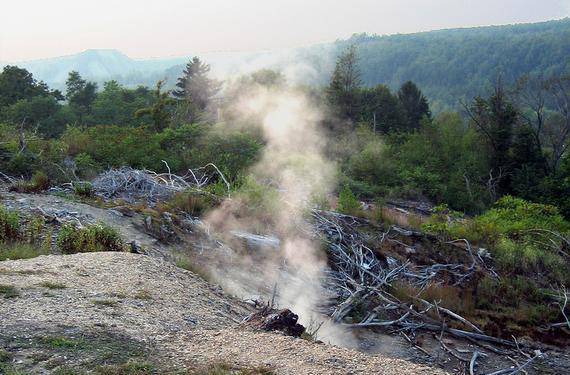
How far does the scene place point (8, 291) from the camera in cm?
405

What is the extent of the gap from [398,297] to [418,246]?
238 centimetres

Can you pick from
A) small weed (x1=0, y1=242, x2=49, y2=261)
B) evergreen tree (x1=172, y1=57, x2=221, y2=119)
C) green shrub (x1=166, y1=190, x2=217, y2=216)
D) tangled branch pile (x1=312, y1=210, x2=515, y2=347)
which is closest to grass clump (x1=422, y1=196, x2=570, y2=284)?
tangled branch pile (x1=312, y1=210, x2=515, y2=347)

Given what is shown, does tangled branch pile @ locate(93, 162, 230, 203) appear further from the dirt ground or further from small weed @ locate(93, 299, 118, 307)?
small weed @ locate(93, 299, 118, 307)

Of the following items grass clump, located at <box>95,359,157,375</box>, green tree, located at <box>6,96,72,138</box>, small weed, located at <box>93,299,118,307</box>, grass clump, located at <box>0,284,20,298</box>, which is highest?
green tree, located at <box>6,96,72,138</box>

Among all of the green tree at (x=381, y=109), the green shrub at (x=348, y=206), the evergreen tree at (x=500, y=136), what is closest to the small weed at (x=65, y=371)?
the green shrub at (x=348, y=206)

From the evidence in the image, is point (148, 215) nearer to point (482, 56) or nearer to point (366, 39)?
point (482, 56)

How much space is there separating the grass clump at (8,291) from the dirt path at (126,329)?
2 cm

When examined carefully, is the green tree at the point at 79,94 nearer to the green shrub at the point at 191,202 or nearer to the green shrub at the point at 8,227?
the green shrub at the point at 191,202

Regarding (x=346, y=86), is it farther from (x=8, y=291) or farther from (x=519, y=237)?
(x=8, y=291)

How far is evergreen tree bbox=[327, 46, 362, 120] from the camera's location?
2814 centimetres

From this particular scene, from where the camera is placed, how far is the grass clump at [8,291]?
3.98 m

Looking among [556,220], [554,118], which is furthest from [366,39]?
[556,220]

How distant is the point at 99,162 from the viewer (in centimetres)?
1220

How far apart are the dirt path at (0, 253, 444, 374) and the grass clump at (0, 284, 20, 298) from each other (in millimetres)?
16
